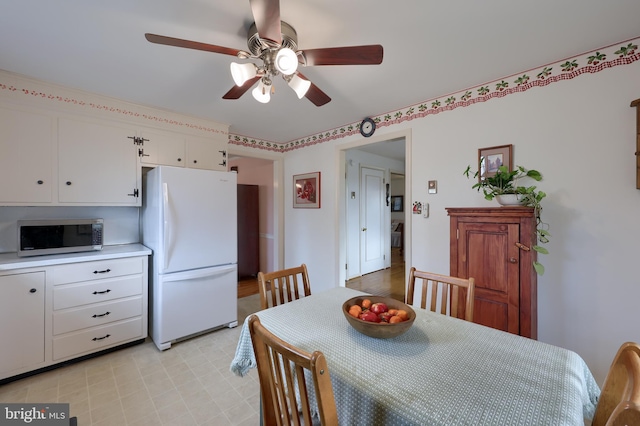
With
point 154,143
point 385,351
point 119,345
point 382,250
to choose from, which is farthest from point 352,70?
point 382,250

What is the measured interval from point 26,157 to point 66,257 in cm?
88

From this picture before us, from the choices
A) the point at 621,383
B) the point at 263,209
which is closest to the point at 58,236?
the point at 263,209

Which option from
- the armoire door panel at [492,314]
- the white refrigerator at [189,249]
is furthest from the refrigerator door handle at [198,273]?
the armoire door panel at [492,314]

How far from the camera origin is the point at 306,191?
12.3 ft

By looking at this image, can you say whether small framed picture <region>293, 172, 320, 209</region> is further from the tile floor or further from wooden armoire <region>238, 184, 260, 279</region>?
the tile floor

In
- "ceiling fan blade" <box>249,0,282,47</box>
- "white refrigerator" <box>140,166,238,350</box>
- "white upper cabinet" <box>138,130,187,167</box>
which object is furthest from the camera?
"white upper cabinet" <box>138,130,187,167</box>

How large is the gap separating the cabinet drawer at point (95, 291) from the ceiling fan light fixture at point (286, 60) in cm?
233

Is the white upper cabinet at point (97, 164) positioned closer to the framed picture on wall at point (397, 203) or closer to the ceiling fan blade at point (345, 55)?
the ceiling fan blade at point (345, 55)

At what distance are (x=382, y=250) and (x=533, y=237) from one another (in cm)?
359

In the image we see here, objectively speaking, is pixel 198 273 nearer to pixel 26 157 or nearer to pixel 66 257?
pixel 66 257

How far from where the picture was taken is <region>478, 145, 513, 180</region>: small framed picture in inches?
81.3

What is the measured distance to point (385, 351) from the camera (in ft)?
3.36

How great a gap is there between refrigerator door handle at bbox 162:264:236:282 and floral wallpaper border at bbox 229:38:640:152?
6.98 feet

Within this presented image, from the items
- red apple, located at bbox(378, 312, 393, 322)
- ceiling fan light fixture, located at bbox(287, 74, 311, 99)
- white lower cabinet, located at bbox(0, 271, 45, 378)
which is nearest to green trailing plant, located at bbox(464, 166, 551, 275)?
red apple, located at bbox(378, 312, 393, 322)
